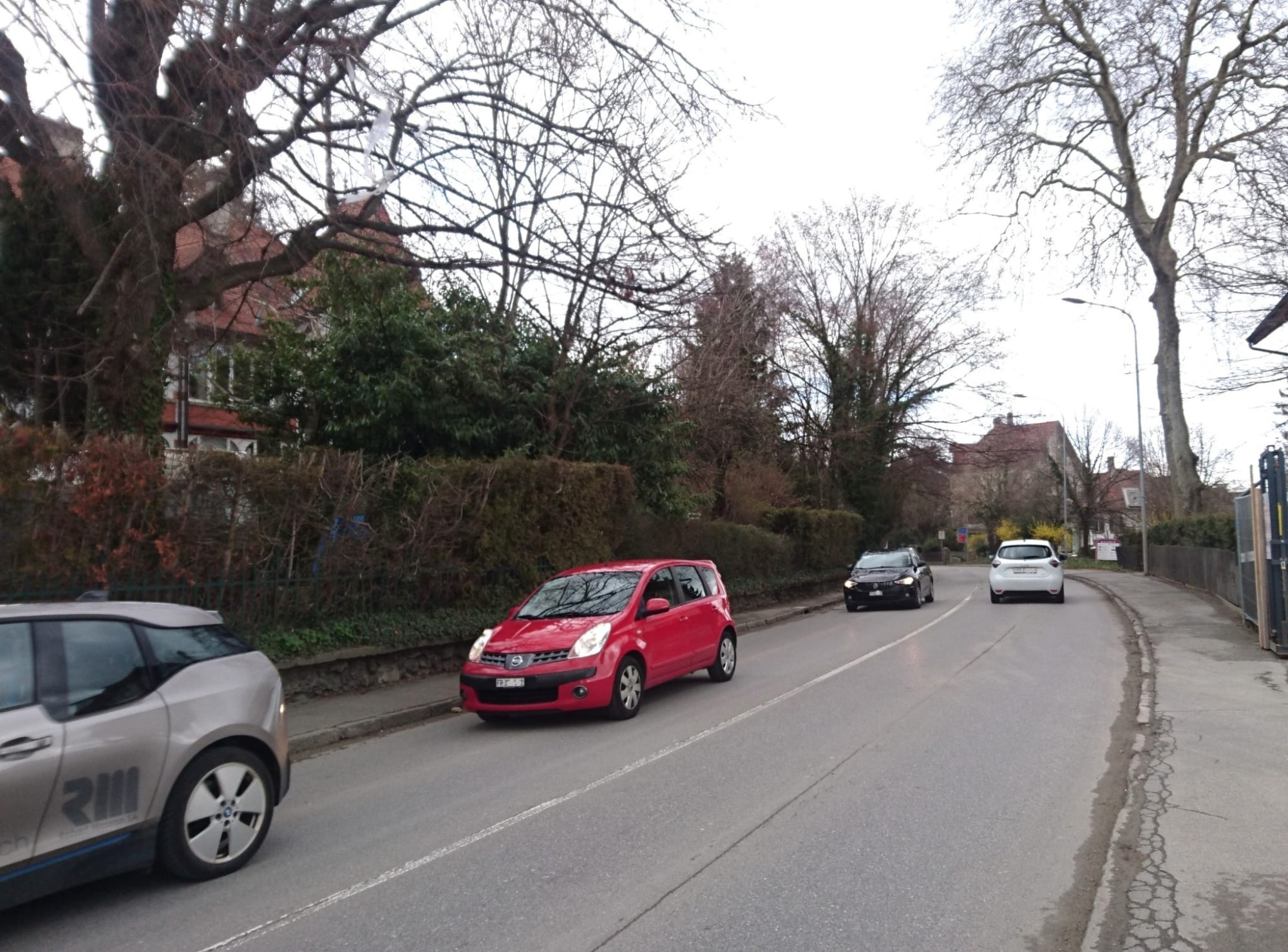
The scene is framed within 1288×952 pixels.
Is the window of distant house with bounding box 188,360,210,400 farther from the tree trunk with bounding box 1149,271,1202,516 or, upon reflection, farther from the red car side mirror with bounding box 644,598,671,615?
the tree trunk with bounding box 1149,271,1202,516

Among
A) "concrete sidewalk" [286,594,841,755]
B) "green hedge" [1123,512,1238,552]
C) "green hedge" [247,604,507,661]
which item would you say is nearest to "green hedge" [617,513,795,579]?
"green hedge" [247,604,507,661]

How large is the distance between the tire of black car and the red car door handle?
2.49 feet

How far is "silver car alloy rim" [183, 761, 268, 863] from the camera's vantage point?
16.7ft

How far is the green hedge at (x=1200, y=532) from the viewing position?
23.4m

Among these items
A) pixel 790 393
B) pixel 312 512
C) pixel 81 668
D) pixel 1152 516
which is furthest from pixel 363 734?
pixel 1152 516

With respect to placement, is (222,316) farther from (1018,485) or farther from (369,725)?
(1018,485)

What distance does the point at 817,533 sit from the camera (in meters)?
32.3

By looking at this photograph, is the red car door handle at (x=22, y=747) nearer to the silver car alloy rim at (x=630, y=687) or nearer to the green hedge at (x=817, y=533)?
the silver car alloy rim at (x=630, y=687)

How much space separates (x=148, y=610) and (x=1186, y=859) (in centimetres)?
570

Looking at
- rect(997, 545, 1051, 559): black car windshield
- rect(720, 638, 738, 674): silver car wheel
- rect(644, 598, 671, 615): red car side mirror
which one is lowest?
rect(720, 638, 738, 674): silver car wheel

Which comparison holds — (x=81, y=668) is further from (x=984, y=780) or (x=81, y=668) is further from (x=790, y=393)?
(x=790, y=393)

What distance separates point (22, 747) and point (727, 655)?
910cm

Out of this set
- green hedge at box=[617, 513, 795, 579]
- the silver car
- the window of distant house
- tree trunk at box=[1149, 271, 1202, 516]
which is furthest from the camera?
tree trunk at box=[1149, 271, 1202, 516]

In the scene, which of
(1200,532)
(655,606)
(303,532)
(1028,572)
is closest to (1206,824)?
(655,606)
